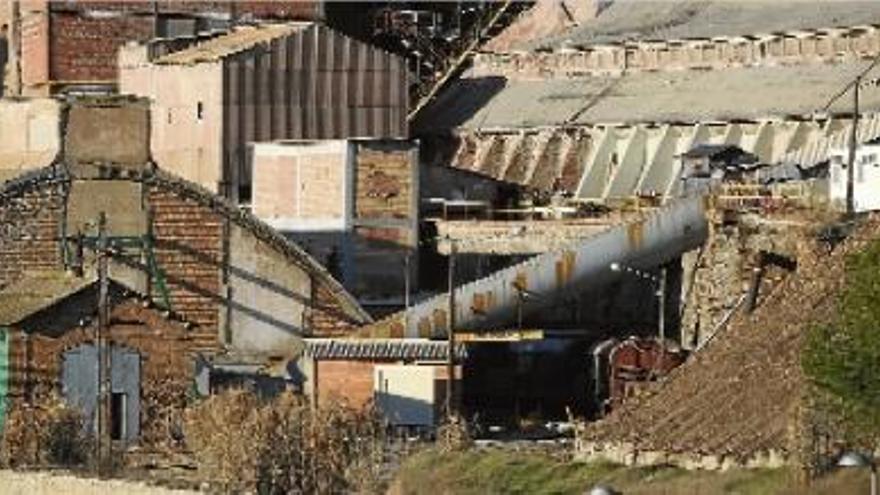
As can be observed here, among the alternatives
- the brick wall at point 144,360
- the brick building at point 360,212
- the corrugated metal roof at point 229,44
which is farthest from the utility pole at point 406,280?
the corrugated metal roof at point 229,44

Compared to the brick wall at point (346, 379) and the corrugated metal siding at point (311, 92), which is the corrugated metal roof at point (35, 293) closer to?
the brick wall at point (346, 379)

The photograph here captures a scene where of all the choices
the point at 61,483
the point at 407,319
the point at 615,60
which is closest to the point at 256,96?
the point at 615,60

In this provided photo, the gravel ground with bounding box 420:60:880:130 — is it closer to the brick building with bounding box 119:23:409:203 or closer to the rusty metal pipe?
the brick building with bounding box 119:23:409:203

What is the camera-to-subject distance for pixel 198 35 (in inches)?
3108

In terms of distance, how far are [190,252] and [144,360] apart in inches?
140

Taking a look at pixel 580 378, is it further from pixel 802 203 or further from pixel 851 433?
pixel 851 433

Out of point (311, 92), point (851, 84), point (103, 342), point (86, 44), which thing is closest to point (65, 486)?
point (103, 342)

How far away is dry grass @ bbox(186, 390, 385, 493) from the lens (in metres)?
44.0

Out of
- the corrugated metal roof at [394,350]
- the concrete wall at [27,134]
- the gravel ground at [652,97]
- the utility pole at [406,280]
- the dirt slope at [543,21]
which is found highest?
the dirt slope at [543,21]

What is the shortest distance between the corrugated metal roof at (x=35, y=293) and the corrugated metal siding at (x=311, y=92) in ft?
43.6

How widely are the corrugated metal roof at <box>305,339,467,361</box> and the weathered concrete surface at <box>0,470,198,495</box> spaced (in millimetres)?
10621

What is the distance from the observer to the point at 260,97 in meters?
71.6

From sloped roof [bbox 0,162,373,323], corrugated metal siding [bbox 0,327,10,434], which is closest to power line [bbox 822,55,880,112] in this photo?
sloped roof [bbox 0,162,373,323]

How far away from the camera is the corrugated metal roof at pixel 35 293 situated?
56.3 metres
